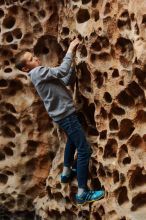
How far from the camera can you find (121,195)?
398cm

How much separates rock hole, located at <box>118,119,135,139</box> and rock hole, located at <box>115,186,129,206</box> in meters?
0.35

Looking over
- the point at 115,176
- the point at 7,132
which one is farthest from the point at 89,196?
the point at 7,132

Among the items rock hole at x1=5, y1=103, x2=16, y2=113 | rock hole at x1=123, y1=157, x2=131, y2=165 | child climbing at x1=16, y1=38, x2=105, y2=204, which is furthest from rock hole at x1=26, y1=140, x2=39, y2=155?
rock hole at x1=123, y1=157, x2=131, y2=165

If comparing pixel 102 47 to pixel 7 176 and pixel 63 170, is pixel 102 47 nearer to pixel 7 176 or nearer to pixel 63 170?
pixel 63 170

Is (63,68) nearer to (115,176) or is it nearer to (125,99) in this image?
(125,99)

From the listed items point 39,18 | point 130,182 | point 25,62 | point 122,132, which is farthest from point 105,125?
point 39,18

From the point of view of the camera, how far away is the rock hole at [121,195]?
3.96 m

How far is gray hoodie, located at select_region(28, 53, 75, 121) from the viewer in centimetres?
400

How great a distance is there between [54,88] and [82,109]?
342mm

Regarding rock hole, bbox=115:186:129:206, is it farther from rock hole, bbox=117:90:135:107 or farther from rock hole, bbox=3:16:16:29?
rock hole, bbox=3:16:16:29

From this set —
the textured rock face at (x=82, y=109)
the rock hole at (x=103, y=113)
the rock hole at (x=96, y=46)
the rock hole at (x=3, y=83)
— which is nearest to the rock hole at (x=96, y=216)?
the textured rock face at (x=82, y=109)

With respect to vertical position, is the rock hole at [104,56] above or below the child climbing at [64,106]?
above

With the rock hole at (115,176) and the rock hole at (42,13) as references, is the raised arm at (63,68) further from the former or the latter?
the rock hole at (115,176)

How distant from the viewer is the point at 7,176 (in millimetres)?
4848
